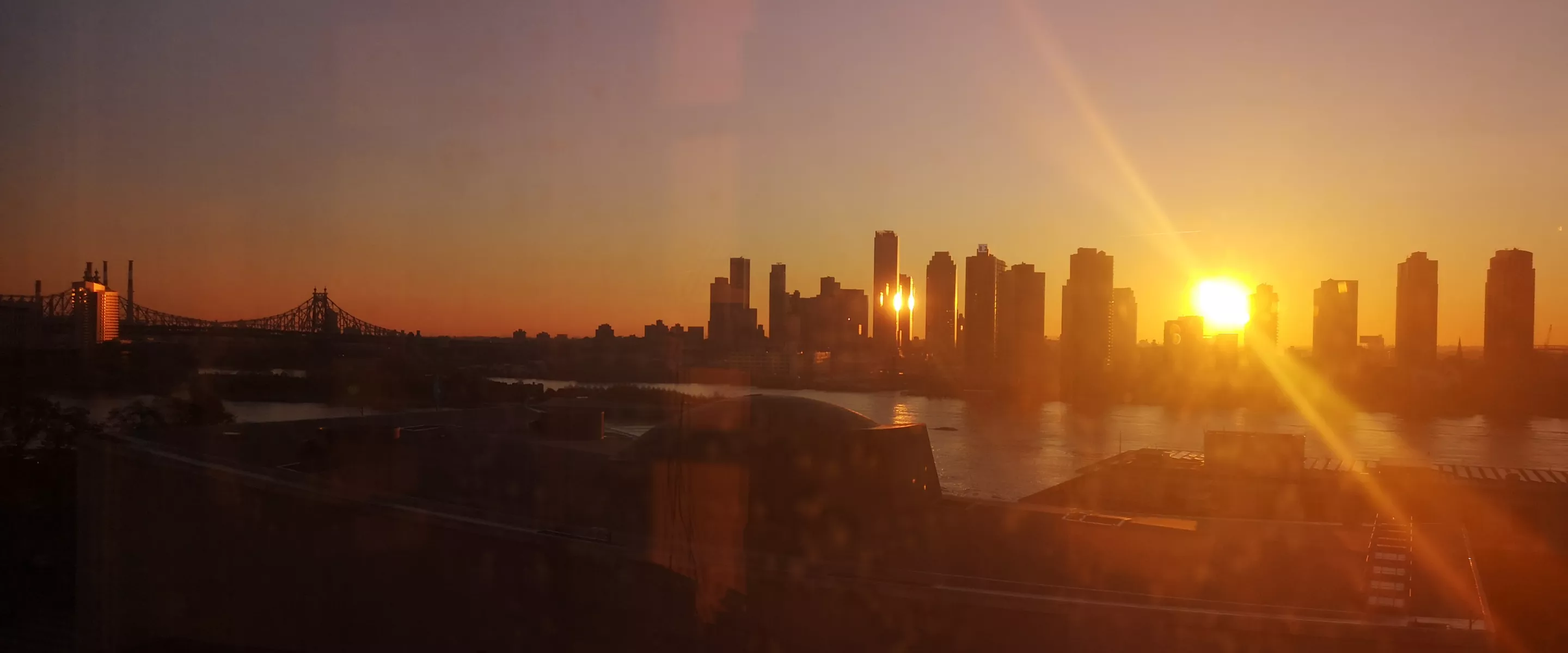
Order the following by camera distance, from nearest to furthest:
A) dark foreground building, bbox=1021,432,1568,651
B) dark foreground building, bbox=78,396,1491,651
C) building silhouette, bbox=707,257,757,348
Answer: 1. dark foreground building, bbox=78,396,1491,651
2. dark foreground building, bbox=1021,432,1568,651
3. building silhouette, bbox=707,257,757,348

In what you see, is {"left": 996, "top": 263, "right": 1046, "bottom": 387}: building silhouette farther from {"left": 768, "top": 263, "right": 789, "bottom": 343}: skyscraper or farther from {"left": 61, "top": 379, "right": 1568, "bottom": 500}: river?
{"left": 768, "top": 263, "right": 789, "bottom": 343}: skyscraper

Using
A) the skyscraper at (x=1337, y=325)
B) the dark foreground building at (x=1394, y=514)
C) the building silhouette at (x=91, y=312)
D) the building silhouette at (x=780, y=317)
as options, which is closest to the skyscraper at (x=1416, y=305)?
the skyscraper at (x=1337, y=325)

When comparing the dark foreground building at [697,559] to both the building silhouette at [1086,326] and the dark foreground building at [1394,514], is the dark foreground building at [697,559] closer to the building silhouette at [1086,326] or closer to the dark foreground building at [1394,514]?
the dark foreground building at [1394,514]

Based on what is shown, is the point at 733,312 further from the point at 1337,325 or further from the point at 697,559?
the point at 1337,325

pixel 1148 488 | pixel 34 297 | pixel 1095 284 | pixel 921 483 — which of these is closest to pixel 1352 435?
pixel 1095 284

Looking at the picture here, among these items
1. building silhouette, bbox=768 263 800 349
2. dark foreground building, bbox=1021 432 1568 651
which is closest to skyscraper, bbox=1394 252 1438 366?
dark foreground building, bbox=1021 432 1568 651

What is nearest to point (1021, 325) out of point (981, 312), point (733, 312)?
point (981, 312)

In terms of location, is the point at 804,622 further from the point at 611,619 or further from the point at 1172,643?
the point at 1172,643
